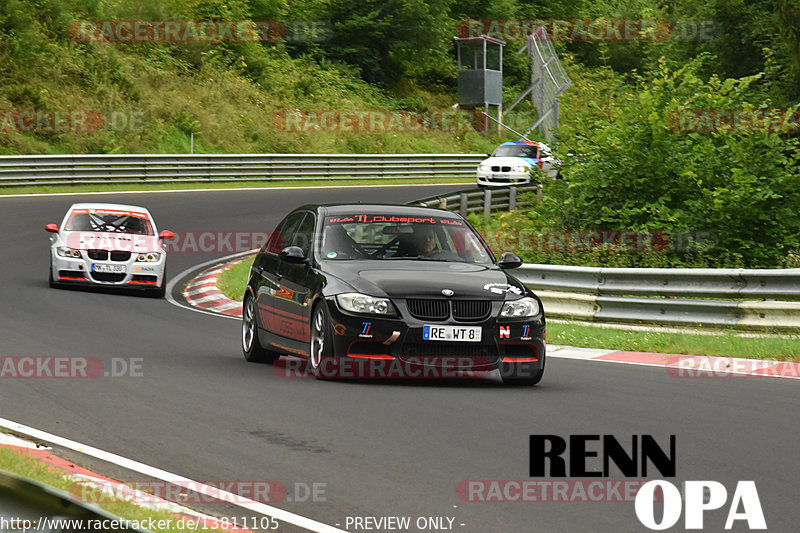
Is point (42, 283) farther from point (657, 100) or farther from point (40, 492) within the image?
point (40, 492)

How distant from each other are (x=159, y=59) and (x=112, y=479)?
142 ft

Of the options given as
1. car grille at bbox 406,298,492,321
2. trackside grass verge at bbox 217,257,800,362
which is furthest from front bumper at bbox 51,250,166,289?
car grille at bbox 406,298,492,321

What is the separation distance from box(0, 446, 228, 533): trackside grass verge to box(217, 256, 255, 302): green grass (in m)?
12.9

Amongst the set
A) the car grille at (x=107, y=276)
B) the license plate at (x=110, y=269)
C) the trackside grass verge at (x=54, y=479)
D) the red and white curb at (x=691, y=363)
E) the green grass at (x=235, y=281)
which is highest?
the trackside grass verge at (x=54, y=479)

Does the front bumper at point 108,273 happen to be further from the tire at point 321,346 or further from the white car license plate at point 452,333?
the white car license plate at point 452,333

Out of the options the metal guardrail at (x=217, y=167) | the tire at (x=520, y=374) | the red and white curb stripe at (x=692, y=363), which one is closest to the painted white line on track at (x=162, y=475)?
the tire at (x=520, y=374)

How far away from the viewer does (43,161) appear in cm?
3344

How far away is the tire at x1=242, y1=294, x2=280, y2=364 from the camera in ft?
38.9

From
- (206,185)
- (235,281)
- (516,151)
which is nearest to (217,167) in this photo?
(206,185)

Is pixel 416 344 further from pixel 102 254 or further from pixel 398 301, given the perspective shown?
pixel 102 254

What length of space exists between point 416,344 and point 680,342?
16.0 feet

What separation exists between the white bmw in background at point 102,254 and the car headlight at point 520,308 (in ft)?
34.6

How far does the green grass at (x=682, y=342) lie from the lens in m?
12.6

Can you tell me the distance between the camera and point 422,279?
10.0 metres
